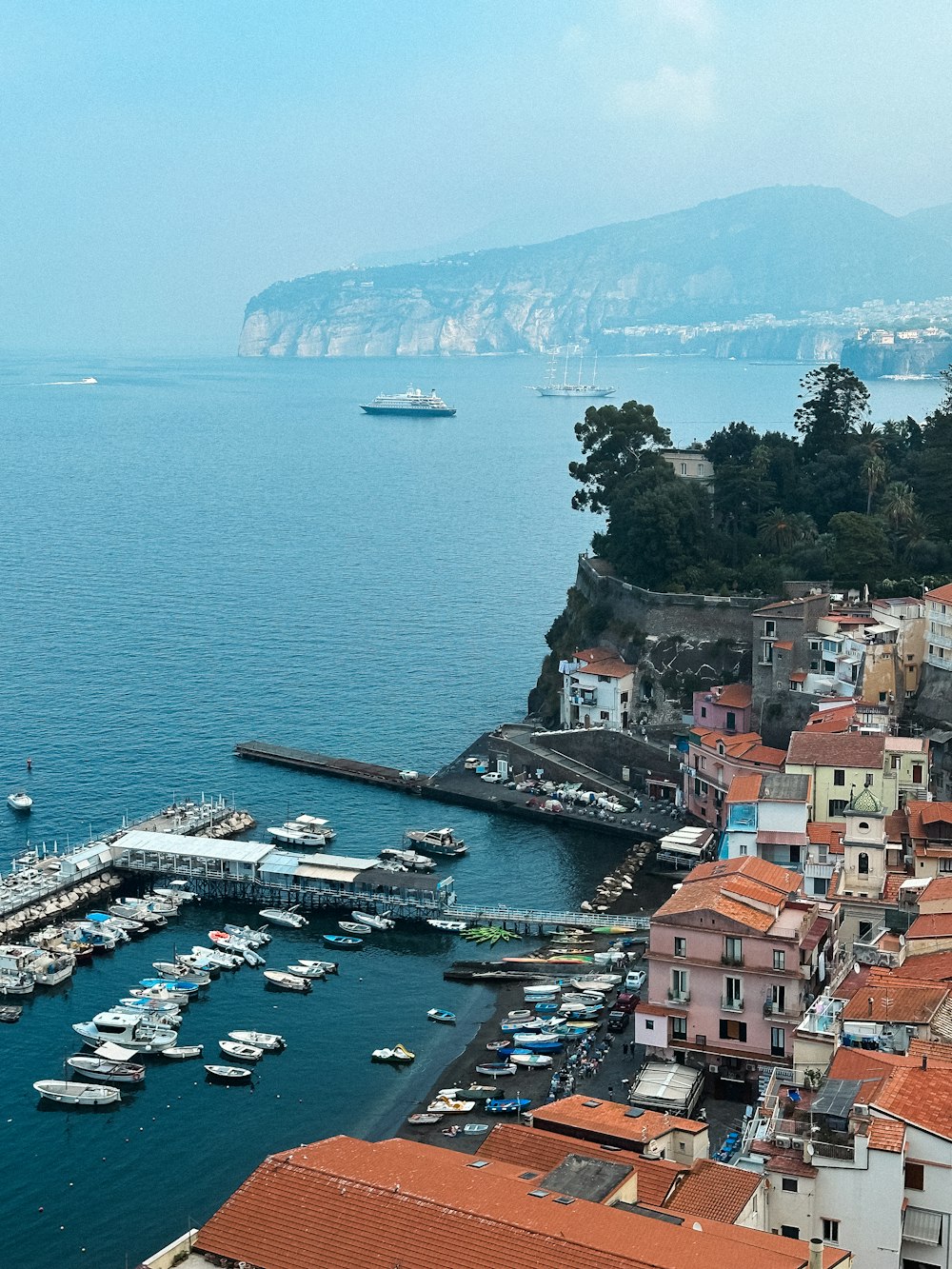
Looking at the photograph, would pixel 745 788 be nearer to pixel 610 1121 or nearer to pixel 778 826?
pixel 778 826

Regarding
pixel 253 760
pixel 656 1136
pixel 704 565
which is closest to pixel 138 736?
pixel 253 760

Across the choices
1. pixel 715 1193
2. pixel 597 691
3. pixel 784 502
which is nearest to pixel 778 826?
pixel 597 691

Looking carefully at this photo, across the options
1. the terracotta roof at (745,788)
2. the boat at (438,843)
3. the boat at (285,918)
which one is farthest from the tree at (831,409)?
the boat at (285,918)

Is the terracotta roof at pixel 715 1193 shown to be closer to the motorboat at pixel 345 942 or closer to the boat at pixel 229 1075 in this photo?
the boat at pixel 229 1075

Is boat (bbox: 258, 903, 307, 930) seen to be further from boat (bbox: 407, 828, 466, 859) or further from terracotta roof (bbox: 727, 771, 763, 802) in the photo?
terracotta roof (bbox: 727, 771, 763, 802)

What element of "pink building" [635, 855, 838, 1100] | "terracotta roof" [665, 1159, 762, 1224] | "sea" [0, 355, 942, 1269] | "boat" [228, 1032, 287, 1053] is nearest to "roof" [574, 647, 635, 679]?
"sea" [0, 355, 942, 1269]
